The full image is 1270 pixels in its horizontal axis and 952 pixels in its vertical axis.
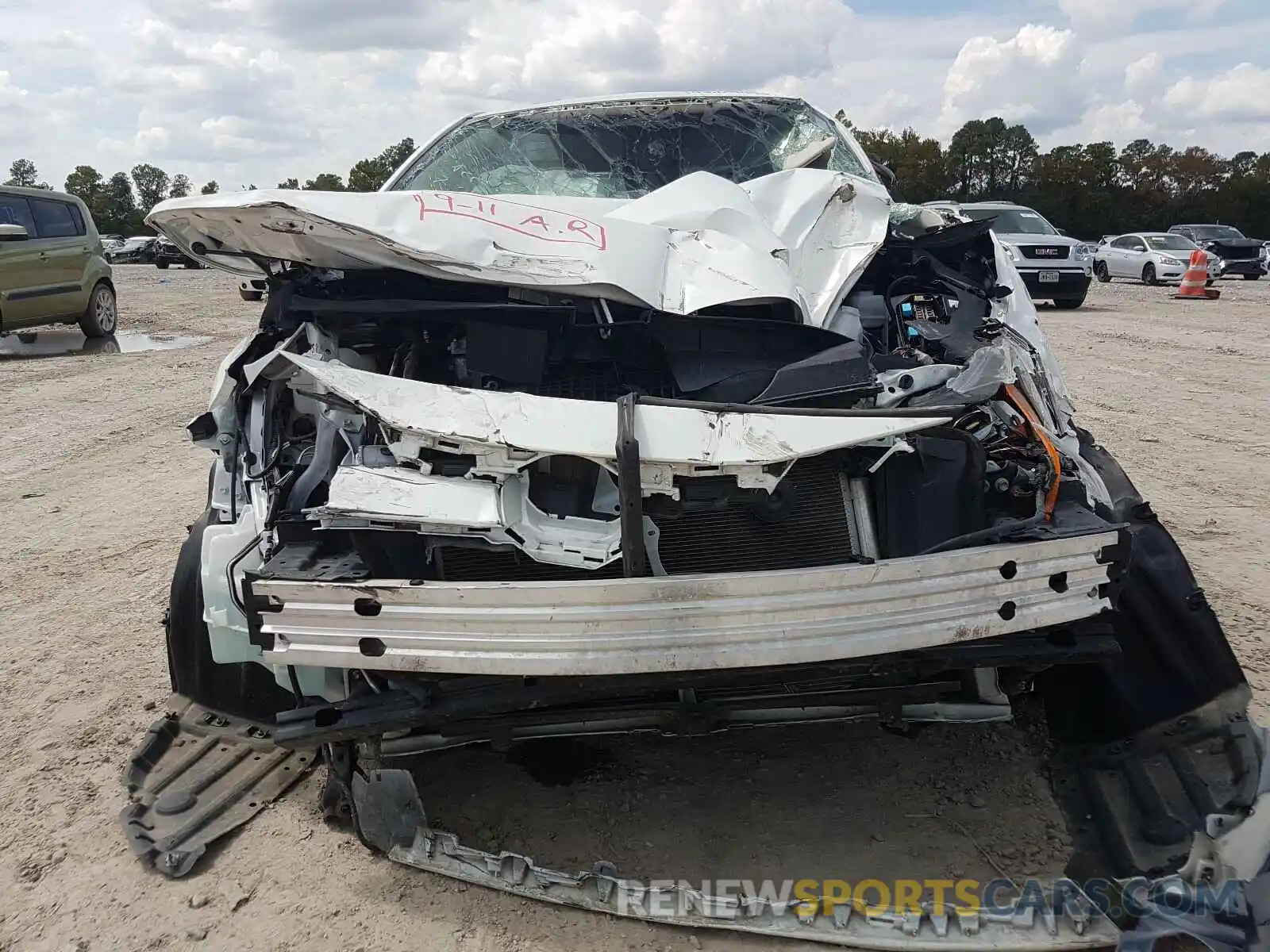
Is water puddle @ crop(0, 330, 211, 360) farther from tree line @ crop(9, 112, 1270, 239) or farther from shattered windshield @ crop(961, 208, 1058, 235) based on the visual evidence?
tree line @ crop(9, 112, 1270, 239)

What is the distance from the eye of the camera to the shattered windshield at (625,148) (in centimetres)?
387

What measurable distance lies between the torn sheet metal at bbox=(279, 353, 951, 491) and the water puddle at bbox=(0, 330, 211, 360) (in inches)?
390

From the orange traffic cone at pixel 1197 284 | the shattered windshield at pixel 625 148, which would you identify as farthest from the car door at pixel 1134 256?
the shattered windshield at pixel 625 148

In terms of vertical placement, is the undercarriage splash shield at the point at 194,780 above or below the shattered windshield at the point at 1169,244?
above

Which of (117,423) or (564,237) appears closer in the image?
(564,237)

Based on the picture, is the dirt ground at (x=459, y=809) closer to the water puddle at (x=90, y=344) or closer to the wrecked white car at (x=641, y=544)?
the wrecked white car at (x=641, y=544)

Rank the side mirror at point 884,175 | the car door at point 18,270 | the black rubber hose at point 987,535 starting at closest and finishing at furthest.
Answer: the black rubber hose at point 987,535
the side mirror at point 884,175
the car door at point 18,270

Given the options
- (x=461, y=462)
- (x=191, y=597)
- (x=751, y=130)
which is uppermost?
(x=751, y=130)

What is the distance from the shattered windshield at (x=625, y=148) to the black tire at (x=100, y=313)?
8935mm

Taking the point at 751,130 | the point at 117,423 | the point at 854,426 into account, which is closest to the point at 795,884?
the point at 854,426

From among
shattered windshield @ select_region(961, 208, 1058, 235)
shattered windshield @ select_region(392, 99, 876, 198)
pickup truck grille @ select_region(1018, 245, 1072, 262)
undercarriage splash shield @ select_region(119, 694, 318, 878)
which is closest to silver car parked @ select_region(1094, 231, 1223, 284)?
shattered windshield @ select_region(961, 208, 1058, 235)

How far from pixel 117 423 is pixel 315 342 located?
528 centimetres

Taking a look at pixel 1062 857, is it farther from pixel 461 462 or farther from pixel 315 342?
pixel 315 342

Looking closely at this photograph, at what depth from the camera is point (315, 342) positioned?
2434 mm
